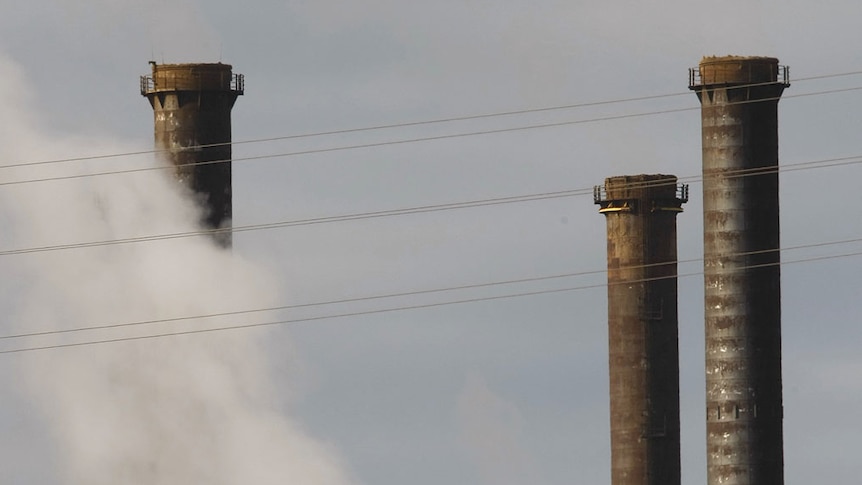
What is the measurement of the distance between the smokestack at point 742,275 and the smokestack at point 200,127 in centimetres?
1726

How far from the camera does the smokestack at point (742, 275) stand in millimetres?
96625

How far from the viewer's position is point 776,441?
318ft

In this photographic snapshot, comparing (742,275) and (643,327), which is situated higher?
(742,275)

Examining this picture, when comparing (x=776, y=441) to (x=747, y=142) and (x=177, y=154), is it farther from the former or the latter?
(x=177, y=154)

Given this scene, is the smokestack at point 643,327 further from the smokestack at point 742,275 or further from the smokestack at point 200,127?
the smokestack at point 200,127

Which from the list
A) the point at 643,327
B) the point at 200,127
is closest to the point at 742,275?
the point at 643,327

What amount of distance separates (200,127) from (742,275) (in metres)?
19.9

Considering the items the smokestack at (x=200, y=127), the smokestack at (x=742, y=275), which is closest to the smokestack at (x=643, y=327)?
the smokestack at (x=742, y=275)

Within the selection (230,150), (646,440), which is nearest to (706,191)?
(646,440)

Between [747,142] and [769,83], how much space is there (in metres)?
2.61

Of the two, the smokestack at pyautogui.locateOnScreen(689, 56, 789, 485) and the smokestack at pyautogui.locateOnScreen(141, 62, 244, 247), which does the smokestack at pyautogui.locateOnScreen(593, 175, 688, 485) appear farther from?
the smokestack at pyautogui.locateOnScreen(141, 62, 244, 247)

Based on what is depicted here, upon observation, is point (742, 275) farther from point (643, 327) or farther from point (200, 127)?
point (200, 127)

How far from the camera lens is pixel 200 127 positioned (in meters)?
96.8

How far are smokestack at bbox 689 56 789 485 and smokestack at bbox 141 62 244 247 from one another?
56.6 ft
